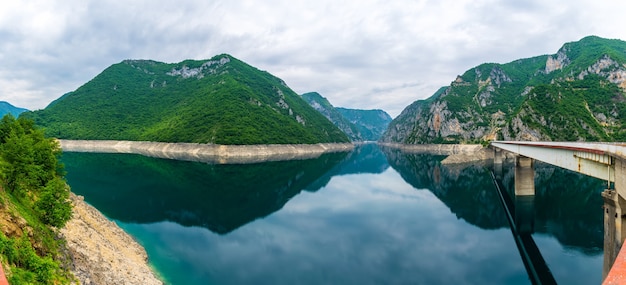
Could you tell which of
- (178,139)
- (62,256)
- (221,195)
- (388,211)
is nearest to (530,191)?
(388,211)

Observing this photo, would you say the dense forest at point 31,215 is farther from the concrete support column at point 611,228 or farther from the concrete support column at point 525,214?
the concrete support column at point 525,214

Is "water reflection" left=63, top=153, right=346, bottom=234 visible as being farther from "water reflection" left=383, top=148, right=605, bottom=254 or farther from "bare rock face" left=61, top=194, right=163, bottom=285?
"water reflection" left=383, top=148, right=605, bottom=254

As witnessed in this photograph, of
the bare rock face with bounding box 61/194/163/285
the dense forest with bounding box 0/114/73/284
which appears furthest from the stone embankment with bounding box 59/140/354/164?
the dense forest with bounding box 0/114/73/284

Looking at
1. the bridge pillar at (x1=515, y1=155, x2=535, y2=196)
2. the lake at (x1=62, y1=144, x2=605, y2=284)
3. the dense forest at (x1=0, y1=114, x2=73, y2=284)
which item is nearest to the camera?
the dense forest at (x1=0, y1=114, x2=73, y2=284)

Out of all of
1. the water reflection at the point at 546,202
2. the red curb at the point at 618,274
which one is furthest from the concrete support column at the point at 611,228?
the red curb at the point at 618,274

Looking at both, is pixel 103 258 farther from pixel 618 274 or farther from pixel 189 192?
pixel 189 192
